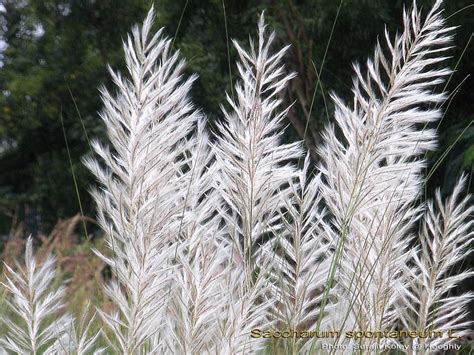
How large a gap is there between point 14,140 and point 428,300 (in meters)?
8.18

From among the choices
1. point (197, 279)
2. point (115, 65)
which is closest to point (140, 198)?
point (197, 279)

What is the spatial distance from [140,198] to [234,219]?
0.23 metres

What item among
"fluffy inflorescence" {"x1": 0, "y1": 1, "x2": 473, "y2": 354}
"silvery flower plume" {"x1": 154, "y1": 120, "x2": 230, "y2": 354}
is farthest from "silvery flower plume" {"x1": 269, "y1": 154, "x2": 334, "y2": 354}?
"silvery flower plume" {"x1": 154, "y1": 120, "x2": 230, "y2": 354}

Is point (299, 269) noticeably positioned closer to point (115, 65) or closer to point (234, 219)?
point (234, 219)

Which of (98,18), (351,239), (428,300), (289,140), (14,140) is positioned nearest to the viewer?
(351,239)

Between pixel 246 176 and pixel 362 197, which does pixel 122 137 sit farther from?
pixel 362 197

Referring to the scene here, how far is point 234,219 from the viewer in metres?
1.24

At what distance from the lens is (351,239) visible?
1.28m

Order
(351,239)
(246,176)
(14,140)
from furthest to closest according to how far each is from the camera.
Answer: (14,140) < (351,239) < (246,176)

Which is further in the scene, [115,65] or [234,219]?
[115,65]

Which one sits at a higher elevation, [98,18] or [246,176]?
[98,18]

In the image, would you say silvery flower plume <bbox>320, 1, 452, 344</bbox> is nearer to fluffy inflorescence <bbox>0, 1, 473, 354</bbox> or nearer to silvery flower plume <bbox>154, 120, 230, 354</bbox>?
fluffy inflorescence <bbox>0, 1, 473, 354</bbox>

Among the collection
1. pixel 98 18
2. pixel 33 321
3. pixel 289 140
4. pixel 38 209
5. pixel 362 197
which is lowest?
pixel 33 321

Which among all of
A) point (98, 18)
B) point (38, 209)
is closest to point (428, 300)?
point (98, 18)
